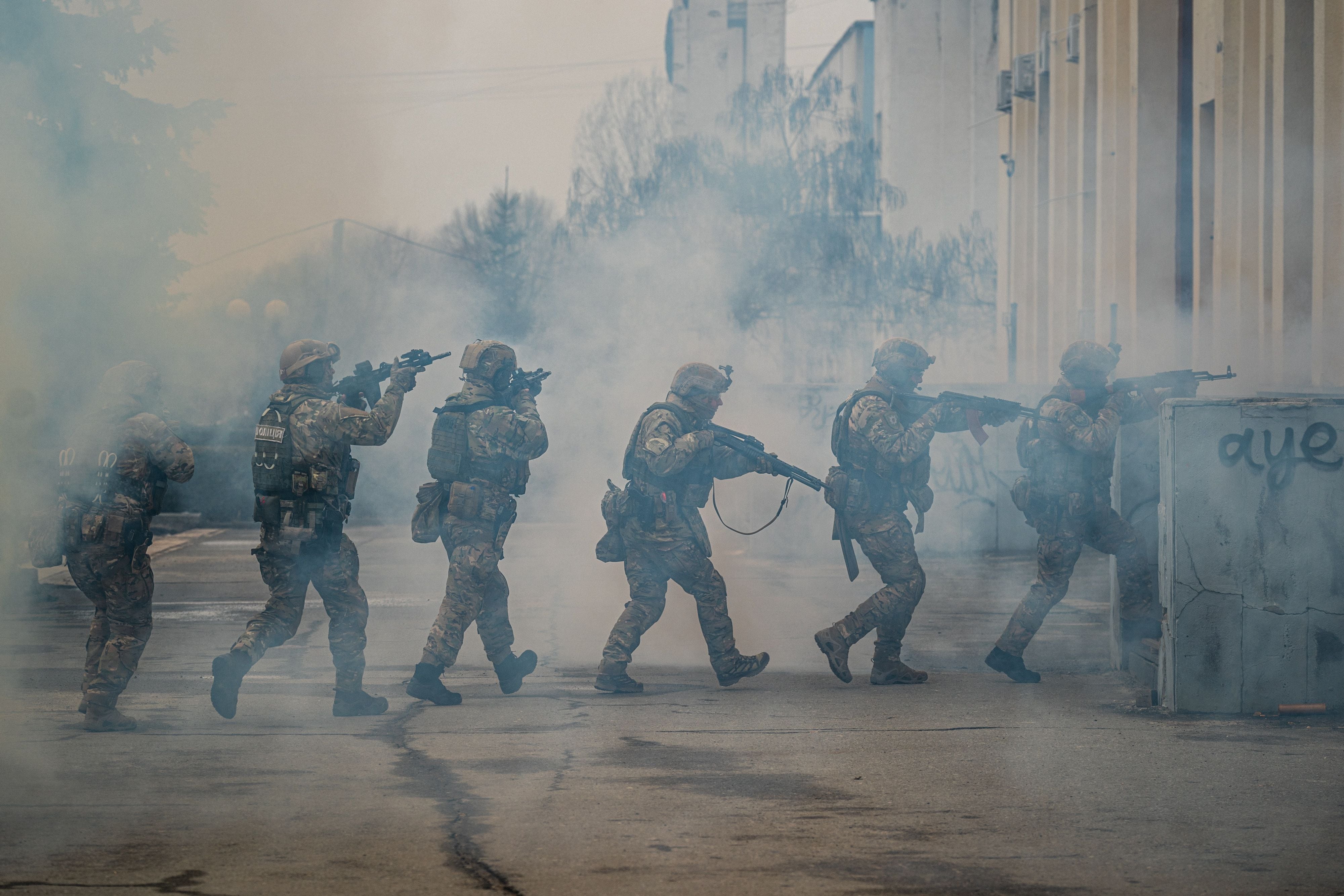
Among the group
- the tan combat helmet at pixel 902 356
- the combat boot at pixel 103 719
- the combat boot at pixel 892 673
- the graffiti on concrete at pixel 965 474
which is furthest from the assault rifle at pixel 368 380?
the graffiti on concrete at pixel 965 474

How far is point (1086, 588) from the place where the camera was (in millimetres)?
11281

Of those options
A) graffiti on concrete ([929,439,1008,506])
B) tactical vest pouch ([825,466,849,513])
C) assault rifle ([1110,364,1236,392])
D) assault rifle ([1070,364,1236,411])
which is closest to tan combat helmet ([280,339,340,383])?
tactical vest pouch ([825,466,849,513])

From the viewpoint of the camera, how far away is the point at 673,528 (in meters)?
7.03

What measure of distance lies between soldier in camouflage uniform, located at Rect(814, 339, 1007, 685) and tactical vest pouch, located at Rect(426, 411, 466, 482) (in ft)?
6.26

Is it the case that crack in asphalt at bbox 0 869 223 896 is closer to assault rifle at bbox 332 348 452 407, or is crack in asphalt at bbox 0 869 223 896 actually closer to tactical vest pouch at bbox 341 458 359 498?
tactical vest pouch at bbox 341 458 359 498

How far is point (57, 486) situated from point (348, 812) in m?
2.49

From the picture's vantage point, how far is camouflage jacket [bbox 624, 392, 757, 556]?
6.95 m

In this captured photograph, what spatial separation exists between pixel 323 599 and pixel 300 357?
1.12 m

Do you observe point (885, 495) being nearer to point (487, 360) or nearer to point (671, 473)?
point (671, 473)

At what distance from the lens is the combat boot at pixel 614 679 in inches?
276

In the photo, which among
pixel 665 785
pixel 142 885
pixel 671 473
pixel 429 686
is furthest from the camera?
pixel 671 473

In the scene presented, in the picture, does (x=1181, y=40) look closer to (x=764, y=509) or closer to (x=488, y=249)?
(x=764, y=509)

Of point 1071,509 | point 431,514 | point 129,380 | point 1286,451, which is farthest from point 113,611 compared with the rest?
point 1286,451

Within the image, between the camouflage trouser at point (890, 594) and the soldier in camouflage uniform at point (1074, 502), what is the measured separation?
512mm
